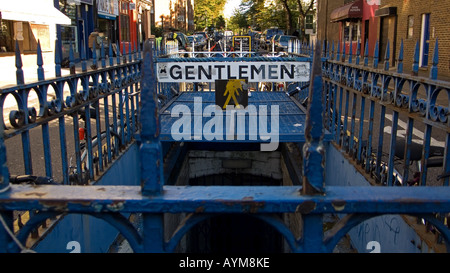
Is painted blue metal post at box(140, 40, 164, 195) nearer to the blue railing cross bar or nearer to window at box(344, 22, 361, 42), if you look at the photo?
the blue railing cross bar

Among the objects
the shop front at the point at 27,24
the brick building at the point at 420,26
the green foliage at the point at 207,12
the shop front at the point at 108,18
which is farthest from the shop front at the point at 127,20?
the green foliage at the point at 207,12

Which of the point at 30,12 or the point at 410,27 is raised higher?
the point at 30,12

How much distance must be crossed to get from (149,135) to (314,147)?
630 mm

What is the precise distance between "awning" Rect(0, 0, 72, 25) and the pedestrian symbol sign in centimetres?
1095

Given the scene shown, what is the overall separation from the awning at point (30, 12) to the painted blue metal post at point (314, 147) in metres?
15.6

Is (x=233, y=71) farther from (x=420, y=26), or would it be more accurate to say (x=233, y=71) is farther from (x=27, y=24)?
(x=420, y=26)

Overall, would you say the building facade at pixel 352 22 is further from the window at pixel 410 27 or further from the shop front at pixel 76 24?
the shop front at pixel 76 24

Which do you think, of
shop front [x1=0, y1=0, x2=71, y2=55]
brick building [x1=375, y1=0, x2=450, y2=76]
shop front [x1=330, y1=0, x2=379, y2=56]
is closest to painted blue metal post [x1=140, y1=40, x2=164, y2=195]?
shop front [x1=0, y1=0, x2=71, y2=55]

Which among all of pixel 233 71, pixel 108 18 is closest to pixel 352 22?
pixel 108 18

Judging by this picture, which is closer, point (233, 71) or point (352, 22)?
point (233, 71)

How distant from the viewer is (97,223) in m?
4.48

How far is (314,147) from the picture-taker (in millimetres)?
1754

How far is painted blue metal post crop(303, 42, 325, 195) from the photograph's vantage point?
1.72 metres
